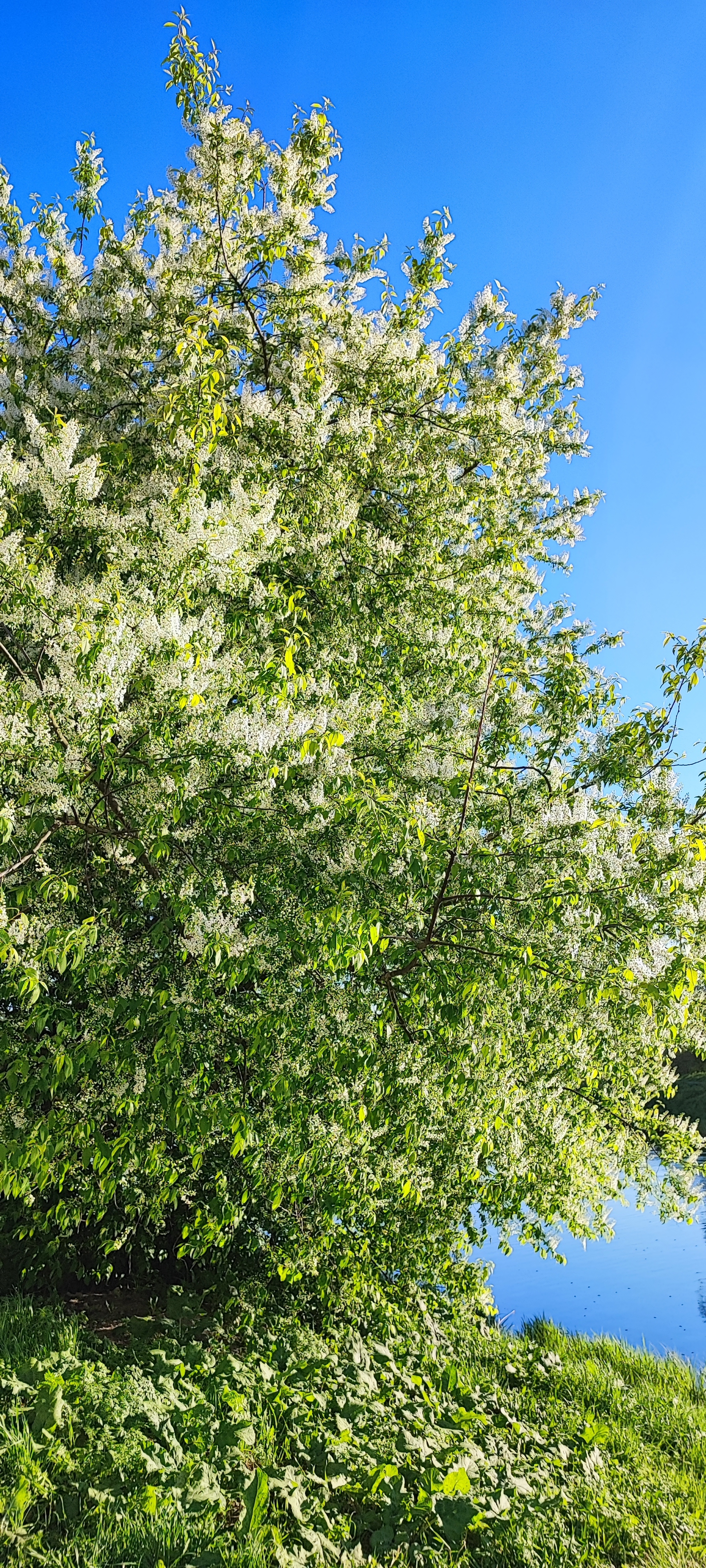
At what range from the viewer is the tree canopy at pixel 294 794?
370cm

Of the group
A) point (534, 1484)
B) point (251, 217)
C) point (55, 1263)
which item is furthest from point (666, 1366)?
point (251, 217)

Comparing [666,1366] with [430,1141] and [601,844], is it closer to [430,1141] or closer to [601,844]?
[430,1141]

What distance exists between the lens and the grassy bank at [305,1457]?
3.08 metres

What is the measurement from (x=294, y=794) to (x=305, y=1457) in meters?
2.93

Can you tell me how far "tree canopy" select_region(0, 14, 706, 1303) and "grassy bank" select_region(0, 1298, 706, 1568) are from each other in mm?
647

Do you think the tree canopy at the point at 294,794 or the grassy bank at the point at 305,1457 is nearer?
the grassy bank at the point at 305,1457

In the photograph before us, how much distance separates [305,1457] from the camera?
3795 millimetres

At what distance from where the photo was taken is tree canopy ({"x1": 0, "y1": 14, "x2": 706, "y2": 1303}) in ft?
12.1

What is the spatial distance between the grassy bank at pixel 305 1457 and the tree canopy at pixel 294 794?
65cm

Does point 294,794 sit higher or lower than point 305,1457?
higher

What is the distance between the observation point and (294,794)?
12.1ft

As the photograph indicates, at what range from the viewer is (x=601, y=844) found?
4.09 meters

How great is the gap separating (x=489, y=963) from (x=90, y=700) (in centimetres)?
218

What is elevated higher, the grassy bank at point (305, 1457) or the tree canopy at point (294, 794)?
the tree canopy at point (294, 794)
